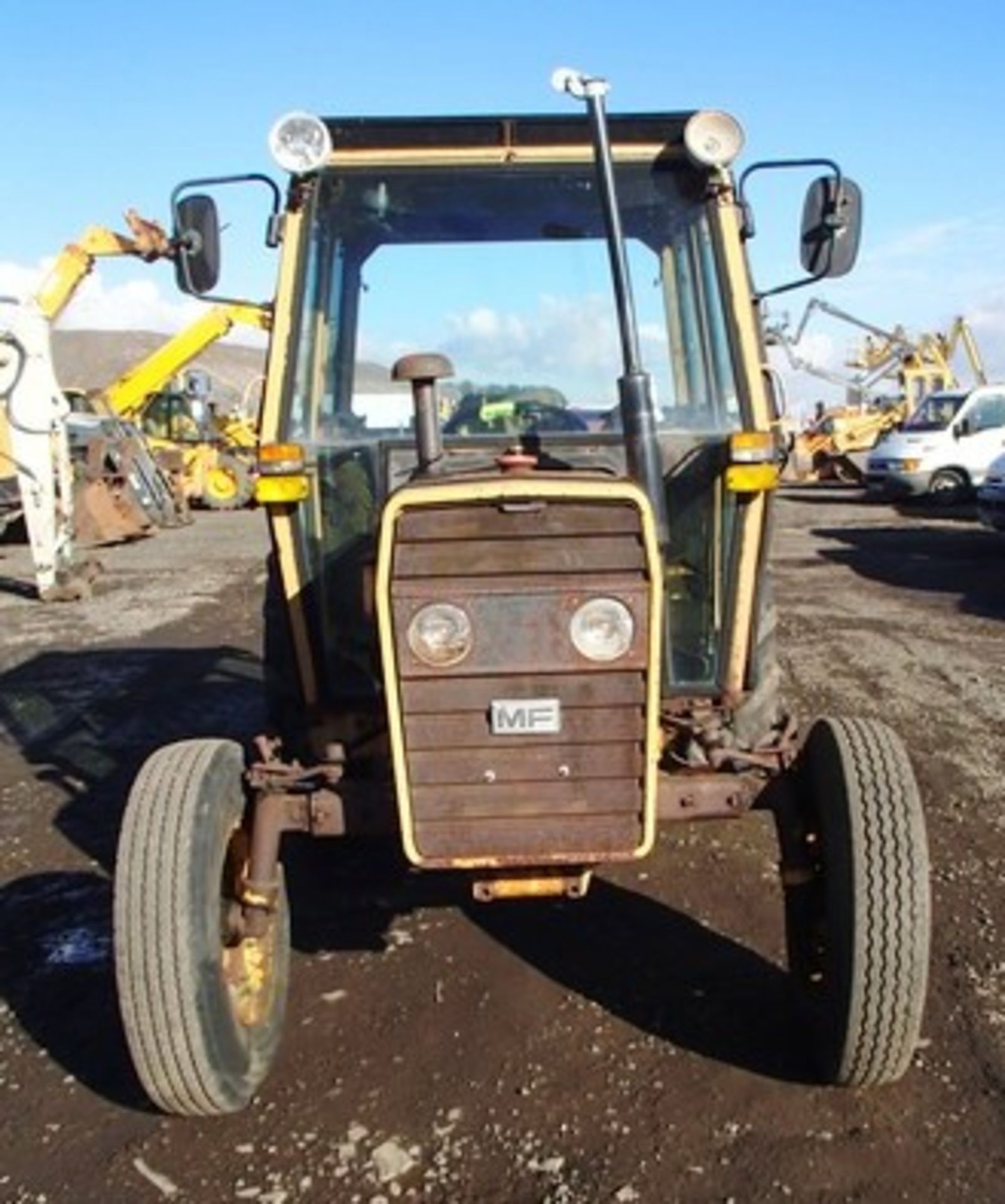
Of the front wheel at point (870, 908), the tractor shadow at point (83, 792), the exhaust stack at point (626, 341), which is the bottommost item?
the tractor shadow at point (83, 792)

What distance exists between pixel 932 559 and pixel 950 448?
598 cm

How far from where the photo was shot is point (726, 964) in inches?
154

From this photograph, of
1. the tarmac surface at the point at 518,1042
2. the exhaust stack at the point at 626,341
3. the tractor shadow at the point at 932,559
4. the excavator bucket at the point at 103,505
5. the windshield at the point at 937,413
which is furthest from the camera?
the windshield at the point at 937,413

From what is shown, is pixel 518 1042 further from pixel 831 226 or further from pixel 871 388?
pixel 871 388

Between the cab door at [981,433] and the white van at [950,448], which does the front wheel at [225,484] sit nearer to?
the white van at [950,448]

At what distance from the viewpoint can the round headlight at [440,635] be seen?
295 cm

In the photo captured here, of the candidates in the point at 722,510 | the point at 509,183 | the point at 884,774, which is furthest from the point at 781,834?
the point at 509,183

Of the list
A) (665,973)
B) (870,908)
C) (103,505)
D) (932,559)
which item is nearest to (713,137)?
(870,908)

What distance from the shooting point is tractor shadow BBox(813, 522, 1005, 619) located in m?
11.2

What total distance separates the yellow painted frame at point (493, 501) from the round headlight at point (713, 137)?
1144mm

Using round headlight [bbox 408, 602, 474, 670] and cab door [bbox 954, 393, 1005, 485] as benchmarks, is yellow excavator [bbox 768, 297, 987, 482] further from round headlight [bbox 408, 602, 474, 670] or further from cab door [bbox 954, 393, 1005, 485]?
round headlight [bbox 408, 602, 474, 670]

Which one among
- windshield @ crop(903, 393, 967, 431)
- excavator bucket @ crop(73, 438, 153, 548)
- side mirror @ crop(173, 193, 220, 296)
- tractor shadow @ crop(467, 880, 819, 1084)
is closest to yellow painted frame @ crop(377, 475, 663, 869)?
tractor shadow @ crop(467, 880, 819, 1084)

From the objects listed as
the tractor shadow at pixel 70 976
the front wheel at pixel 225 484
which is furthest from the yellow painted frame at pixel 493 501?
the front wheel at pixel 225 484

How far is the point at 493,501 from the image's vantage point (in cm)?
298
